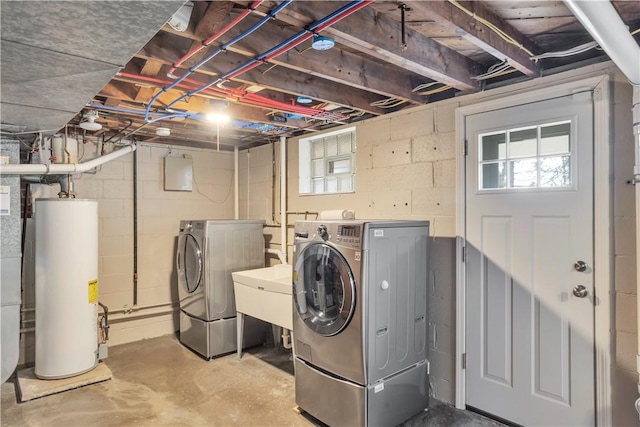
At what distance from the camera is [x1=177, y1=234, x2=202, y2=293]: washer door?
3744 mm

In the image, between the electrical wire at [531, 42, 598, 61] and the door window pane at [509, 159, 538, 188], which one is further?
the door window pane at [509, 159, 538, 188]

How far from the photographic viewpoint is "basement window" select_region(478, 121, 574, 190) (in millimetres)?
2207

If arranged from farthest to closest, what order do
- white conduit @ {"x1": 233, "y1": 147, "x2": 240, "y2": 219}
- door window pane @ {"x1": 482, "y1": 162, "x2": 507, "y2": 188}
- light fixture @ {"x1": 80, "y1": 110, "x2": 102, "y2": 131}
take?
white conduit @ {"x1": 233, "y1": 147, "x2": 240, "y2": 219} → light fixture @ {"x1": 80, "y1": 110, "x2": 102, "y2": 131} → door window pane @ {"x1": 482, "y1": 162, "x2": 507, "y2": 188}

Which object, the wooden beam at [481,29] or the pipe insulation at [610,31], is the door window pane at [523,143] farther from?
the pipe insulation at [610,31]

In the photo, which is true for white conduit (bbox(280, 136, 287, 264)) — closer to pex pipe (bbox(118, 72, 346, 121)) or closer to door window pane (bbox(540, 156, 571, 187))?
pex pipe (bbox(118, 72, 346, 121))

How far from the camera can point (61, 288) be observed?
306cm

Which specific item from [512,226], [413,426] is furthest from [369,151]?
[413,426]

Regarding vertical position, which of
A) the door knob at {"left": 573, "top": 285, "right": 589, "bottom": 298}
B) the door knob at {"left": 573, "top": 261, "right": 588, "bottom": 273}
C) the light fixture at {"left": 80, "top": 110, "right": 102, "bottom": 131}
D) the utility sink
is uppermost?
the light fixture at {"left": 80, "top": 110, "right": 102, "bottom": 131}

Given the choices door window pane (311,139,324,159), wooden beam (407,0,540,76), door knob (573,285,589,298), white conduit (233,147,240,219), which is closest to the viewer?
wooden beam (407,0,540,76)

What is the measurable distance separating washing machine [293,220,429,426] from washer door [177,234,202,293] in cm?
153

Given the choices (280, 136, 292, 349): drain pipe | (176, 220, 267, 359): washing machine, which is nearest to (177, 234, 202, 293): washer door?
(176, 220, 267, 359): washing machine

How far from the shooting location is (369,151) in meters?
3.28

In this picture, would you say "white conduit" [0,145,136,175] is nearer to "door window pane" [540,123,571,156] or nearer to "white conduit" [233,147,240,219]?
"white conduit" [233,147,240,219]

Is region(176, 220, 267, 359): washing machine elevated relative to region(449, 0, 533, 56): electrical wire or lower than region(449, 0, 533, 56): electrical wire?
lower
